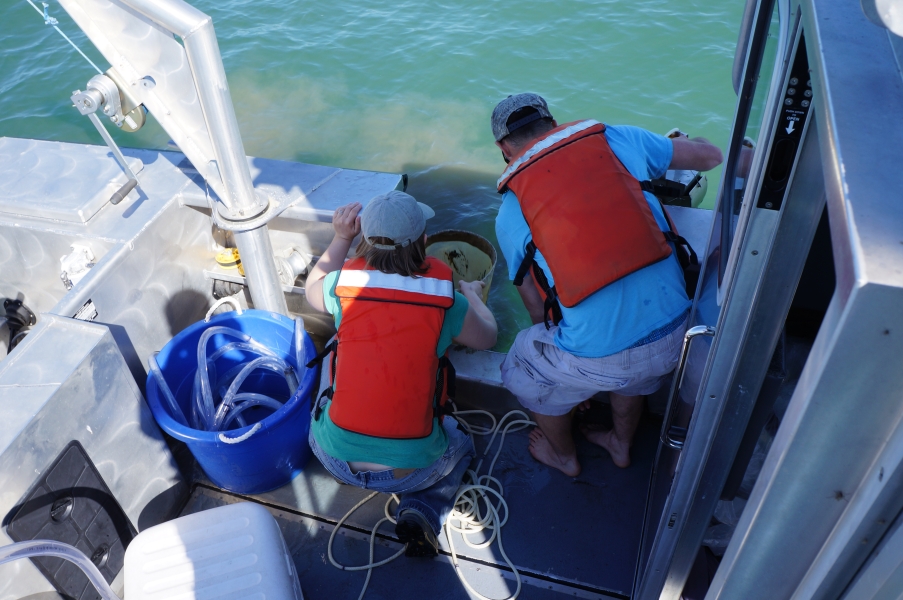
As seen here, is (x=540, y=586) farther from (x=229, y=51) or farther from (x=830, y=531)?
(x=229, y=51)

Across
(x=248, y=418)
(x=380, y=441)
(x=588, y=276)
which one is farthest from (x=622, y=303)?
(x=248, y=418)

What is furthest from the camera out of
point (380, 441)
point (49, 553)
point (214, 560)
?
point (380, 441)

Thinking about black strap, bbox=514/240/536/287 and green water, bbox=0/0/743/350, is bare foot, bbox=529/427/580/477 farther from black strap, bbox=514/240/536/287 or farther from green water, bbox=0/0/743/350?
green water, bbox=0/0/743/350

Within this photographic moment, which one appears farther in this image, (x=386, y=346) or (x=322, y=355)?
(x=322, y=355)

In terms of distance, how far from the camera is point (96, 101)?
2492 mm

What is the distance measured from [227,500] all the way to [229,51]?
647 centimetres

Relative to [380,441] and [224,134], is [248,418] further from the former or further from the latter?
[224,134]

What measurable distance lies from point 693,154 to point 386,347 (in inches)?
58.2

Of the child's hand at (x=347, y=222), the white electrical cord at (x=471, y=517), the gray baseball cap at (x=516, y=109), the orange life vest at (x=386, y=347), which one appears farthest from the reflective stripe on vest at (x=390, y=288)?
the white electrical cord at (x=471, y=517)

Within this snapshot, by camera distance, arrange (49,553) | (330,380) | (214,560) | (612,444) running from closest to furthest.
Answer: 1. (49,553)
2. (214,560)
3. (330,380)
4. (612,444)

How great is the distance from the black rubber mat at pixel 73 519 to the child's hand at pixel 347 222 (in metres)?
1.26

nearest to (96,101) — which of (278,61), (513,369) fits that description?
(513,369)

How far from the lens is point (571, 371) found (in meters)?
2.49

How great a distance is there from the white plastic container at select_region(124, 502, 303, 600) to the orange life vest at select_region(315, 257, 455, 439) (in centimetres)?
47
